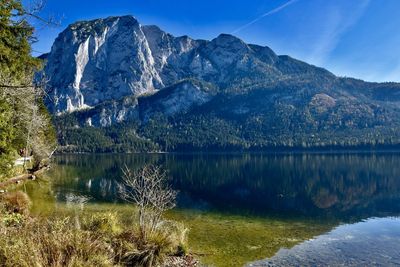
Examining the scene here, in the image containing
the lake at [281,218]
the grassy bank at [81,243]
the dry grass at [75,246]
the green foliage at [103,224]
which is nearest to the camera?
the dry grass at [75,246]

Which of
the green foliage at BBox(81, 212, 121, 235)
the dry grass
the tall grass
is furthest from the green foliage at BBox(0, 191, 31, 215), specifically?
the dry grass

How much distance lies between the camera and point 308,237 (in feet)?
93.6

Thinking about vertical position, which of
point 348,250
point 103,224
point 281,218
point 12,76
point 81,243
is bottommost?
point 281,218

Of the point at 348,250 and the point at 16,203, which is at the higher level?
the point at 16,203

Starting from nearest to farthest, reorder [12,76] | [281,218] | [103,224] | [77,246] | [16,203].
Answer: [77,246] → [103,224] → [16,203] → [12,76] → [281,218]

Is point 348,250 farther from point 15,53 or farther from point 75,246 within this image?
point 15,53

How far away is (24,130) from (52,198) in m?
11.8

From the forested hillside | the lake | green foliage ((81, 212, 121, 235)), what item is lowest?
the lake

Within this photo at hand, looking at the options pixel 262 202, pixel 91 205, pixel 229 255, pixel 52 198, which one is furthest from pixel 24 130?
pixel 229 255

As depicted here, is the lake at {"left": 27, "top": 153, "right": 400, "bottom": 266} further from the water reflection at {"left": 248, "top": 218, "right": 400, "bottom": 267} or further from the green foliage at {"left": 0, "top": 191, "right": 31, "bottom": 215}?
the green foliage at {"left": 0, "top": 191, "right": 31, "bottom": 215}

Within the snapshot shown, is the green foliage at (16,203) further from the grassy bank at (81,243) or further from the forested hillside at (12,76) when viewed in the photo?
the forested hillside at (12,76)

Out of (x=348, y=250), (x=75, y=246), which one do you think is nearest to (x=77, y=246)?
(x=75, y=246)

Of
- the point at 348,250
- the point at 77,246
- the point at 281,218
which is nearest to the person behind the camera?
the point at 77,246

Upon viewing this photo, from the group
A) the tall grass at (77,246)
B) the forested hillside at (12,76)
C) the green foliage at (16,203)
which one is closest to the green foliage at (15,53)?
the forested hillside at (12,76)
